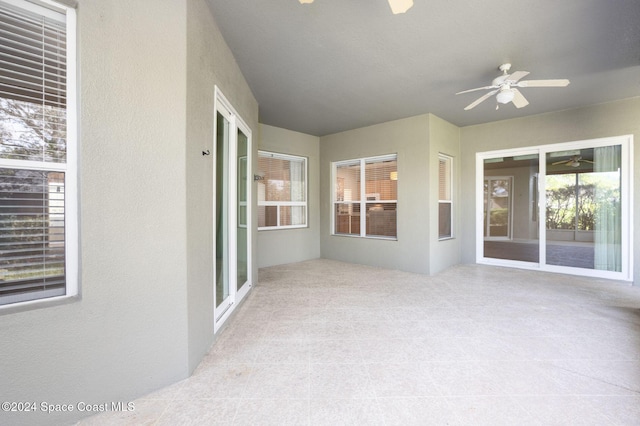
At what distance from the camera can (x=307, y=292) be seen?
150 inches

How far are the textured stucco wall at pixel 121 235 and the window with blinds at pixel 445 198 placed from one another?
4649 mm

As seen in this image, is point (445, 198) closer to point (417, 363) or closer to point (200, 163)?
point (417, 363)

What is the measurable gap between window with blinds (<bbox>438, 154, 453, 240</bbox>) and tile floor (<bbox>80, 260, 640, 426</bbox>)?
5.80 ft

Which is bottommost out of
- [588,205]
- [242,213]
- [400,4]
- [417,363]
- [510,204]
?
[417,363]

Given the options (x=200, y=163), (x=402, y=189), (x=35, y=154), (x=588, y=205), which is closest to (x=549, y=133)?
(x=588, y=205)

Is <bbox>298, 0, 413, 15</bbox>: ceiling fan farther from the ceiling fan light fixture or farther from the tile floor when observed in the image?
the tile floor

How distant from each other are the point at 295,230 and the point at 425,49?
3990mm

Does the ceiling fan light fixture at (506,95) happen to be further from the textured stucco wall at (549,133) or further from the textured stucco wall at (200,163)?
the textured stucco wall at (200,163)

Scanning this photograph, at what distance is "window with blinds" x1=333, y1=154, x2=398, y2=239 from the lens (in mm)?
5285

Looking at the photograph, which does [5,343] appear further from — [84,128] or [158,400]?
[84,128]

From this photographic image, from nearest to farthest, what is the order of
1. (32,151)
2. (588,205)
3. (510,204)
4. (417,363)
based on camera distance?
(32,151) < (417,363) < (588,205) < (510,204)

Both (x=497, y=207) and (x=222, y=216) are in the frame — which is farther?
(x=497, y=207)

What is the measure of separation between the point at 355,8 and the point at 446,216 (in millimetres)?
4265

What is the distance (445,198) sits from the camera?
5379mm
